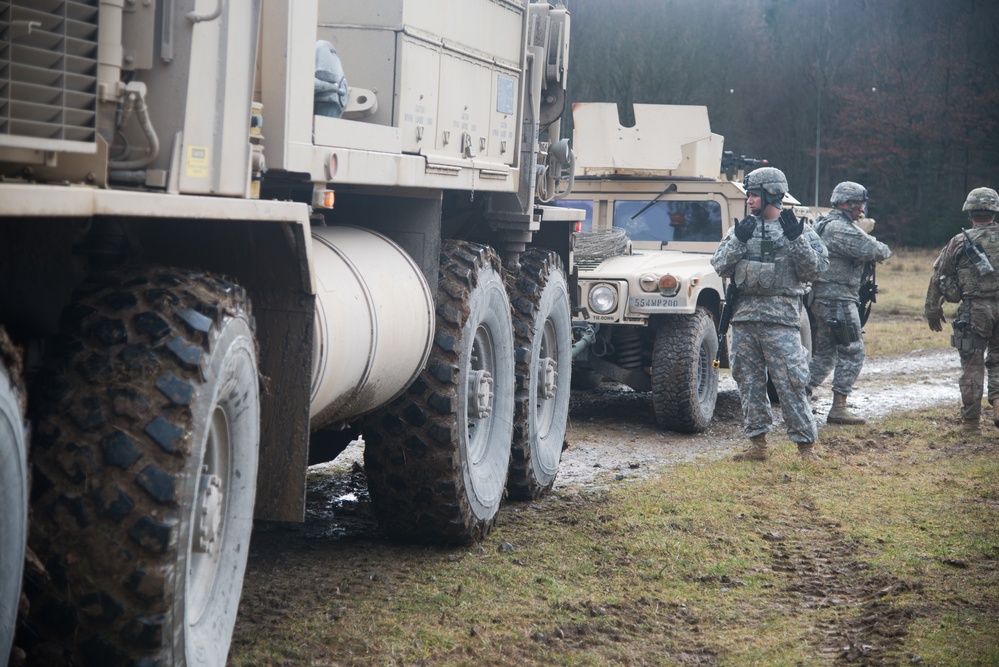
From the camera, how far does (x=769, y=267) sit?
25.6ft

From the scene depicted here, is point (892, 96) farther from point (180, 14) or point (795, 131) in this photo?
point (180, 14)

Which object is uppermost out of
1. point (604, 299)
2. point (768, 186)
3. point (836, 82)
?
point (836, 82)

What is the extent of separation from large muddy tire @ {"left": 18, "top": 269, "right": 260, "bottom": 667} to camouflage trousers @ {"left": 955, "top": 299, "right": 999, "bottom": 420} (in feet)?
24.1

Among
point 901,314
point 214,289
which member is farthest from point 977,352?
point 901,314

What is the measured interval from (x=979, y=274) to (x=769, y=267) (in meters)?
2.17

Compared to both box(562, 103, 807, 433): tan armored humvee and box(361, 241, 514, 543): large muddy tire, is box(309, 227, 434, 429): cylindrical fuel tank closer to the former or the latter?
box(361, 241, 514, 543): large muddy tire

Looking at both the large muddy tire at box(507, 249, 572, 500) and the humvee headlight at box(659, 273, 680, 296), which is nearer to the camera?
the large muddy tire at box(507, 249, 572, 500)

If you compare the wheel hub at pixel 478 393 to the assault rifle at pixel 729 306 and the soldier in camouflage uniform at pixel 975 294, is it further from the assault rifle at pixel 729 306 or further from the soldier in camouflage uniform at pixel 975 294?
the soldier in camouflage uniform at pixel 975 294

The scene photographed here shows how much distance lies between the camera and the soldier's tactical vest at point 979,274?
356 inches

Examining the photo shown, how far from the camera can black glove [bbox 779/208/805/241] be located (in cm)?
771

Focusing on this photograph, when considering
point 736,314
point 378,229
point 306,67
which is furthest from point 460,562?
point 736,314

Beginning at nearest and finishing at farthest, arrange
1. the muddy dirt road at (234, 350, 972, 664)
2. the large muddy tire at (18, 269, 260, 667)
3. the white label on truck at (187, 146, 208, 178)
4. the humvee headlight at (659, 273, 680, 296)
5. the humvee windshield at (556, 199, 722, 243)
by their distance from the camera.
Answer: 1. the large muddy tire at (18, 269, 260, 667)
2. the white label on truck at (187, 146, 208, 178)
3. the muddy dirt road at (234, 350, 972, 664)
4. the humvee headlight at (659, 273, 680, 296)
5. the humvee windshield at (556, 199, 722, 243)

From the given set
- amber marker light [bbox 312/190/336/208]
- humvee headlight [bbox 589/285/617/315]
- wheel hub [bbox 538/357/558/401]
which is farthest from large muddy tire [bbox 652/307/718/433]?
amber marker light [bbox 312/190/336/208]

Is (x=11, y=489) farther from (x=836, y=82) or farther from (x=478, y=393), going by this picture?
(x=836, y=82)
